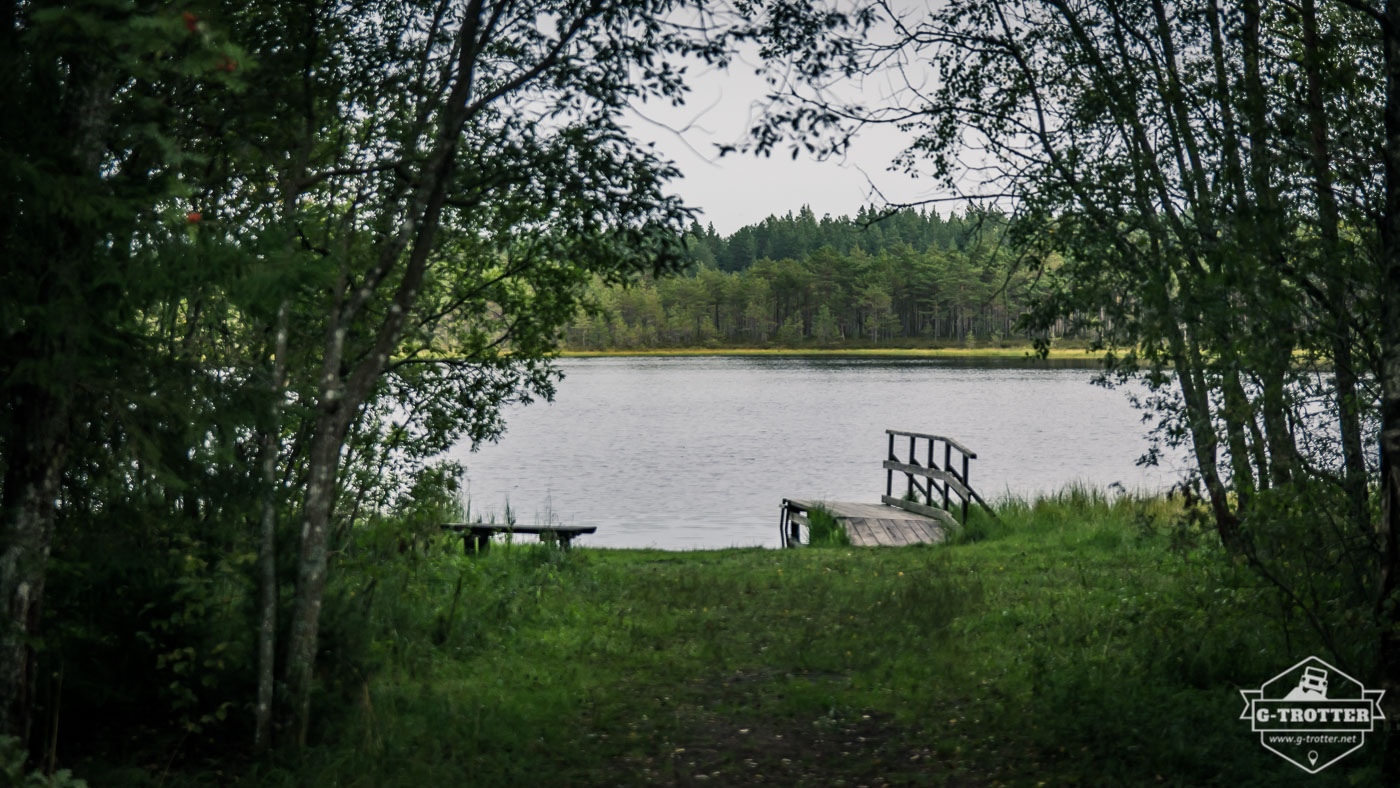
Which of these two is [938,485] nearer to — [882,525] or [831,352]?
[882,525]

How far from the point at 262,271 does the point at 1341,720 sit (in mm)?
5597

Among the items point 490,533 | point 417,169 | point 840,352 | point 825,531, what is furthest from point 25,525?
point 840,352

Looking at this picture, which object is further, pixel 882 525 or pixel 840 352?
pixel 840 352

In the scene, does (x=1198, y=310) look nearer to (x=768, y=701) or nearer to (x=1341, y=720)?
(x=1341, y=720)

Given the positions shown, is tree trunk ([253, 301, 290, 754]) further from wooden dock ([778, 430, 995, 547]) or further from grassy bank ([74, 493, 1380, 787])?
wooden dock ([778, 430, 995, 547])

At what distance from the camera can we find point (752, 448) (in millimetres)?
33094

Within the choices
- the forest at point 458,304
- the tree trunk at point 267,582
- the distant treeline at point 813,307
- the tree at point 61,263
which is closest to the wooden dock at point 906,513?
the forest at point 458,304

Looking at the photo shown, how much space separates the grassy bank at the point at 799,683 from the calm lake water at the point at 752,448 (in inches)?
54.0

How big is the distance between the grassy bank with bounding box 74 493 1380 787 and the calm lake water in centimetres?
137

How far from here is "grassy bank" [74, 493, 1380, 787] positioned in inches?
223

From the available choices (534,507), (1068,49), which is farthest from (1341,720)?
(534,507)

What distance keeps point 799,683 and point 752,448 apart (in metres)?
25.7

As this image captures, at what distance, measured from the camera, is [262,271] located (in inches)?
168

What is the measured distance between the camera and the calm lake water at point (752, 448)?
2205cm
